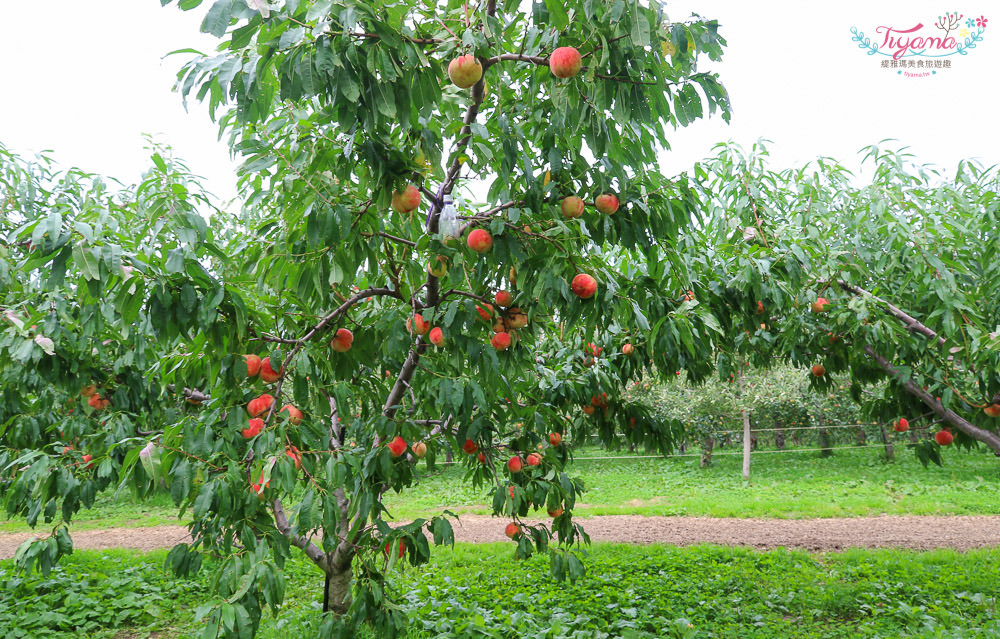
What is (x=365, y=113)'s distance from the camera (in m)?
1.75

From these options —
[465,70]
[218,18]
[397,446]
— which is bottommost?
[397,446]

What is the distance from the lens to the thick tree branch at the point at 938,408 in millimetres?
4371

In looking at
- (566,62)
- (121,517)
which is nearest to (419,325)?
(566,62)

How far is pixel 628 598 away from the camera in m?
4.96

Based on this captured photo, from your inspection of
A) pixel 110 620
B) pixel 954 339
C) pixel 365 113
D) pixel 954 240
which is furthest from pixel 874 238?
pixel 110 620

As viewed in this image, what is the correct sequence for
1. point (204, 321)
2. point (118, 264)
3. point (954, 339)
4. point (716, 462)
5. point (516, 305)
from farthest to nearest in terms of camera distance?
point (716, 462) < point (954, 339) < point (516, 305) < point (204, 321) < point (118, 264)

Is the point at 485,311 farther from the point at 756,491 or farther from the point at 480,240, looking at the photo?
the point at 756,491

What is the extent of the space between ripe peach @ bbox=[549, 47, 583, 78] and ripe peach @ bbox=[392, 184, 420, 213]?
695 millimetres

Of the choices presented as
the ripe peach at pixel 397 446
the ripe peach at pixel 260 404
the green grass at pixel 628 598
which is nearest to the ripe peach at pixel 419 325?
the ripe peach at pixel 397 446

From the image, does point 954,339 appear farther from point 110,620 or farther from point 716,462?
point 716,462

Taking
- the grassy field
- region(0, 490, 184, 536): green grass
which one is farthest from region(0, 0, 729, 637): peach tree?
region(0, 490, 184, 536): green grass

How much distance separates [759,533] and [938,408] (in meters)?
4.22

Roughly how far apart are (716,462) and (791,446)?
13.5 feet

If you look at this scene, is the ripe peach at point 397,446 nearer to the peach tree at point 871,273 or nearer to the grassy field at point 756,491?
the peach tree at point 871,273
